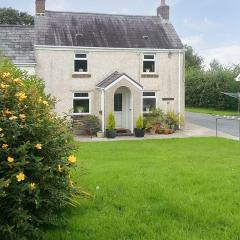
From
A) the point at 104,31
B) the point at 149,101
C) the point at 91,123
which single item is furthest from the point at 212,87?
the point at 91,123

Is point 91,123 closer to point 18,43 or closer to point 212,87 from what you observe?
point 18,43

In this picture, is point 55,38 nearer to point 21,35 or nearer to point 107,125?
point 21,35

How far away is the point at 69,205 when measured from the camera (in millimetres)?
8016

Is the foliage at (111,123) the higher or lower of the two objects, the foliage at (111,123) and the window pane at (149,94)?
the lower

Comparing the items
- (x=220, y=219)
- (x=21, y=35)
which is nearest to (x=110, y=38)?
(x=21, y=35)

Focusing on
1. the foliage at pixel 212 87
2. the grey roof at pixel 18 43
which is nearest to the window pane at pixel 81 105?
the grey roof at pixel 18 43

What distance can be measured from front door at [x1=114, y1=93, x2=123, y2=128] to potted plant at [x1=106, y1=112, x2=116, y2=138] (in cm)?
231

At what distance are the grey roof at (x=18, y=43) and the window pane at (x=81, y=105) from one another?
3839 mm

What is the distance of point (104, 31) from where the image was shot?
99.2ft

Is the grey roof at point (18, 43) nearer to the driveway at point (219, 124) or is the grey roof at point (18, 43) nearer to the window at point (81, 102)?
the window at point (81, 102)

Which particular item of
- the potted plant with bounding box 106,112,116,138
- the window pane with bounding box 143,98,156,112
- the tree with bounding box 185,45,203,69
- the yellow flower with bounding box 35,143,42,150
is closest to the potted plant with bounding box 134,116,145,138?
the potted plant with bounding box 106,112,116,138

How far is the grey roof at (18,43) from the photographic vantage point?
28141 millimetres

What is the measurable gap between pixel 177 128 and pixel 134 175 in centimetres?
1983

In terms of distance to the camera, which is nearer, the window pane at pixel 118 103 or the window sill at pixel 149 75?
the window pane at pixel 118 103
